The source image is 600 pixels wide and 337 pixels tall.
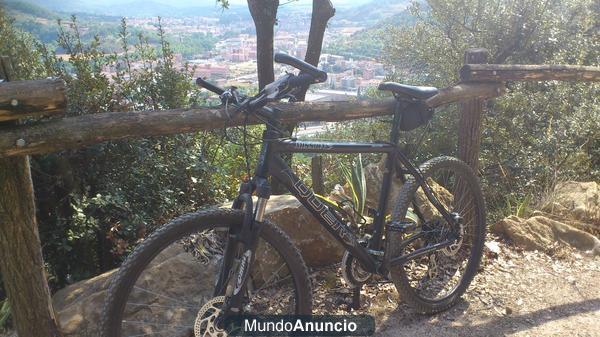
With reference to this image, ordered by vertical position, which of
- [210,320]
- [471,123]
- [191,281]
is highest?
[471,123]

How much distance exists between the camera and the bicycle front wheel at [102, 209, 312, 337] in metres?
2.21

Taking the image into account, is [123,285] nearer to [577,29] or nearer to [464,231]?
[464,231]

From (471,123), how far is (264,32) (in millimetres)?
2722

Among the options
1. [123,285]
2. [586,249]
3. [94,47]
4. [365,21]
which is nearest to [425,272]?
[586,249]

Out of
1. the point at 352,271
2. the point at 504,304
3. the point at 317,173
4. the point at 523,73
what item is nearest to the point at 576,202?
the point at 523,73

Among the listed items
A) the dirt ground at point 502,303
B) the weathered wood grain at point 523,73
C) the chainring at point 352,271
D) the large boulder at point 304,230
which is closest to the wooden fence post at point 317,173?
the large boulder at point 304,230

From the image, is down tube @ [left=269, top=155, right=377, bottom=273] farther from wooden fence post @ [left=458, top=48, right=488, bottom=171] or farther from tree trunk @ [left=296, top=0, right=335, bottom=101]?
tree trunk @ [left=296, top=0, right=335, bottom=101]

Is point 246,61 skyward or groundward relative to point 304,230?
skyward

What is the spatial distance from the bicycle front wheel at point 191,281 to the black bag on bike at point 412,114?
1.11 meters

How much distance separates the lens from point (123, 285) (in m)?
2.18

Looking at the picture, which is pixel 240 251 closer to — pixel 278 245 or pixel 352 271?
pixel 278 245

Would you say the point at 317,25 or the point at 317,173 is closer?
the point at 317,173

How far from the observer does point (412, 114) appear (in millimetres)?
3064

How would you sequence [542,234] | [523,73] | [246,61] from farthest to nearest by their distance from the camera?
[246,61]
[542,234]
[523,73]
